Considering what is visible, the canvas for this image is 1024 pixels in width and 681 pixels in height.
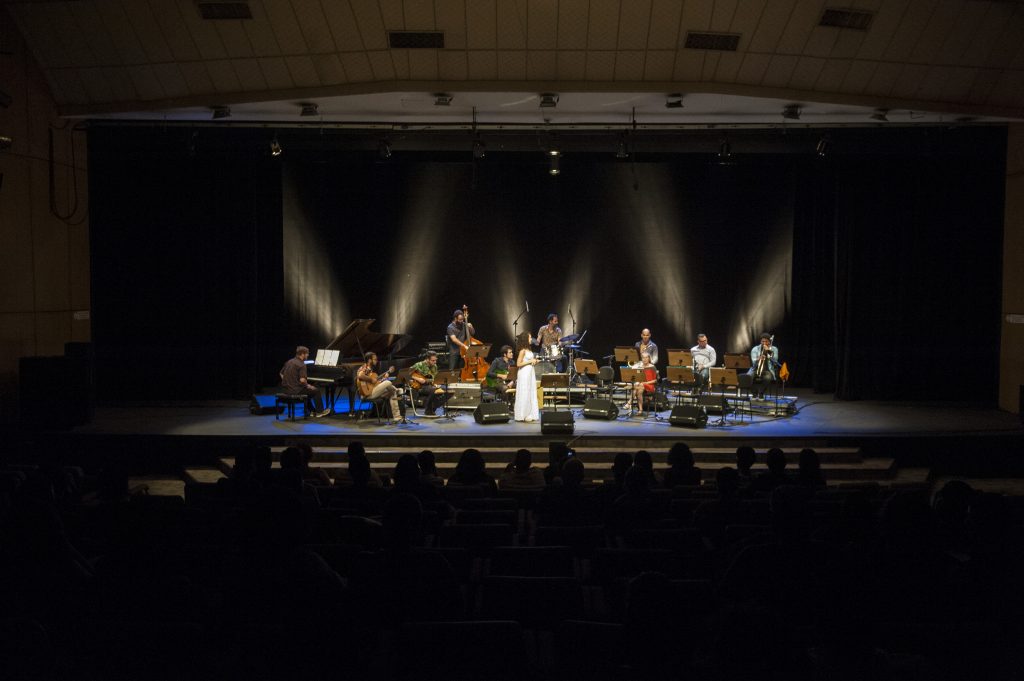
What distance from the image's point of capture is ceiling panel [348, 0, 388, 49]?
10367 millimetres

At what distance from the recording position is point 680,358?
1302 cm

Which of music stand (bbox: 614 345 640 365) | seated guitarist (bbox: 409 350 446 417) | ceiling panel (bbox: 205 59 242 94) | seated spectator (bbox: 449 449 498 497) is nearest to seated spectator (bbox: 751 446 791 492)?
seated spectator (bbox: 449 449 498 497)

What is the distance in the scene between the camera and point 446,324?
659 inches

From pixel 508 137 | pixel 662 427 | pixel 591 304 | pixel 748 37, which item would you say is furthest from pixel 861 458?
pixel 508 137

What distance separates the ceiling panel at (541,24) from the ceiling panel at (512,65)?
8.8 inches

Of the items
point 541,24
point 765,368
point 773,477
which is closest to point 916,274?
point 765,368

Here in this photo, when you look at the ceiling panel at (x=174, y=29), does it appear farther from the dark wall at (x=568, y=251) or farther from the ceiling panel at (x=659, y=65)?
the ceiling panel at (x=659, y=65)

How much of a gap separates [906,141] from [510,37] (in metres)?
7.50

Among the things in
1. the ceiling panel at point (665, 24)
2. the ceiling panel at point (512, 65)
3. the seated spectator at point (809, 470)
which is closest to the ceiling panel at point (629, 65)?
the ceiling panel at point (665, 24)

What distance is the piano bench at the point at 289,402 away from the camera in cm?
1249

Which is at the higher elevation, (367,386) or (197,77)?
(197,77)

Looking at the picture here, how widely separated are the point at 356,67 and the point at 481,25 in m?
1.88

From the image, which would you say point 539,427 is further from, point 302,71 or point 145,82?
point 145,82

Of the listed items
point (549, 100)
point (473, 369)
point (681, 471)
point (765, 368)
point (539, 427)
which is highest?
point (549, 100)
